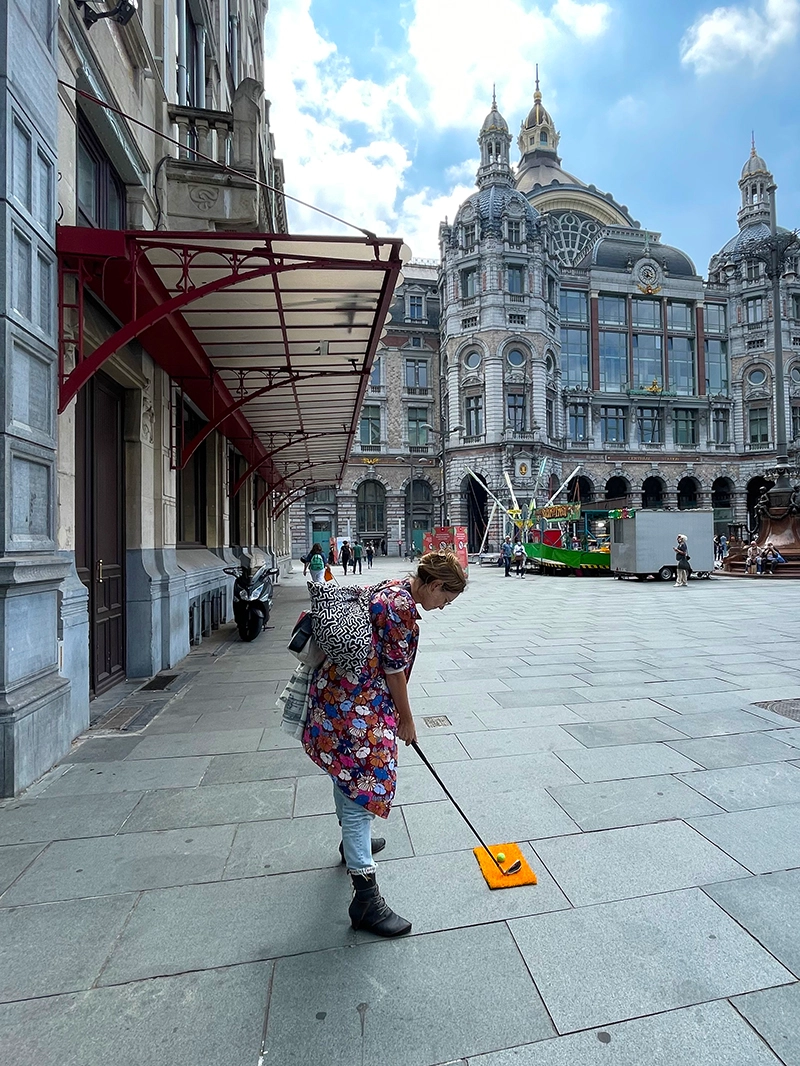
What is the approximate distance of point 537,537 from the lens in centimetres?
3094

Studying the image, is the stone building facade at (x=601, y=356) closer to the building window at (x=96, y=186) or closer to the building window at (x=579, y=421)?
the building window at (x=579, y=421)

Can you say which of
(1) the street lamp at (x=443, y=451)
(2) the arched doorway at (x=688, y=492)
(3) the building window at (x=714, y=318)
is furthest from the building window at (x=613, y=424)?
(1) the street lamp at (x=443, y=451)

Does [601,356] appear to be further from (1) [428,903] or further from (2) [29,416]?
(1) [428,903]

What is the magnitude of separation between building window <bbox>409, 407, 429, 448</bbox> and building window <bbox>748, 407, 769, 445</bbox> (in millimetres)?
31587

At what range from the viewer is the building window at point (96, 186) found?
587cm

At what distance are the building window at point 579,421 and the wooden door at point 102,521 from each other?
50900 mm

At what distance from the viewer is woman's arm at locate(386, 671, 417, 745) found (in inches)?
98.3

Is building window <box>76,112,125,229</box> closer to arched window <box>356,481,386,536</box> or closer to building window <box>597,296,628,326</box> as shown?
arched window <box>356,481,386,536</box>

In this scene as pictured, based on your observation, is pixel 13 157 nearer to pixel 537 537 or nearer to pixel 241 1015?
pixel 241 1015

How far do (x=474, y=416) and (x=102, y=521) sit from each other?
4379 centimetres

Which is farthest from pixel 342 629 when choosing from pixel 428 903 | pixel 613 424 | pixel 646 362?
pixel 646 362

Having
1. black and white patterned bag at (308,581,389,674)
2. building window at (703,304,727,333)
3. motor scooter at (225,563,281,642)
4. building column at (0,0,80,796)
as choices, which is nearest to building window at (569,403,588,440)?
Result: building window at (703,304,727,333)

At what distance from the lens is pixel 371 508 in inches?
2077

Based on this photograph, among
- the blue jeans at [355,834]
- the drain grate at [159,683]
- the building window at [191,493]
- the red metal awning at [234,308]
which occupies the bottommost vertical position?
the drain grate at [159,683]
